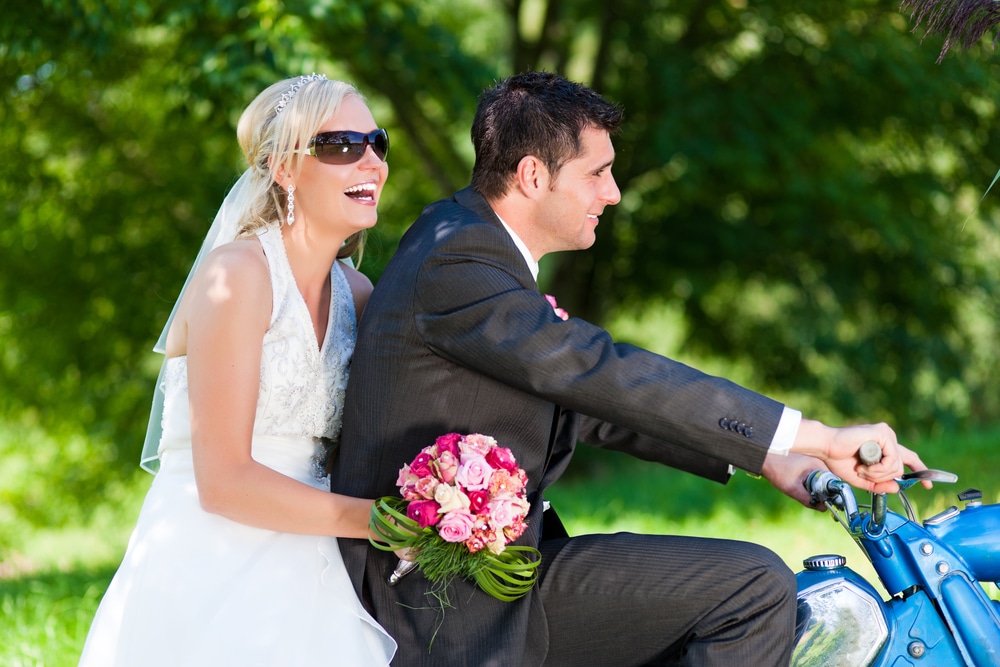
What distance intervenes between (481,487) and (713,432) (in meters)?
0.60

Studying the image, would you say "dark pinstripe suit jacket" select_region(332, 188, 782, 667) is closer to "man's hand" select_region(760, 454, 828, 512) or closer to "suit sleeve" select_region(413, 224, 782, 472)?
"suit sleeve" select_region(413, 224, 782, 472)

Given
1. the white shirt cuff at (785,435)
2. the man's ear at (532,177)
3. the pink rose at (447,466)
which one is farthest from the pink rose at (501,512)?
the man's ear at (532,177)

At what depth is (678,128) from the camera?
841cm

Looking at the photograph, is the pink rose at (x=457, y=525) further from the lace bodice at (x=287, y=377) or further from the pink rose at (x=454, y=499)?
the lace bodice at (x=287, y=377)

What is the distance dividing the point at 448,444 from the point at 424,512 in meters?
0.17

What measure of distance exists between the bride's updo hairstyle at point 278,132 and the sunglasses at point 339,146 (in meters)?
0.03

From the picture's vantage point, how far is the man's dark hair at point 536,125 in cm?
290

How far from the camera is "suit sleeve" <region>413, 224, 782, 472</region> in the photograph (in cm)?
250

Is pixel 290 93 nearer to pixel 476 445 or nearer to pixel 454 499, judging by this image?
pixel 476 445

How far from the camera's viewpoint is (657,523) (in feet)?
20.1

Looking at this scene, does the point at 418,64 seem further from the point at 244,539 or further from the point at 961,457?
the point at 244,539

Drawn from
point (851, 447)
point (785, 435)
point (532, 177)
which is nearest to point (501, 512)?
point (785, 435)

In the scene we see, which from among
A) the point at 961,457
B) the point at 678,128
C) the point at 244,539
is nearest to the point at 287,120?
the point at 244,539

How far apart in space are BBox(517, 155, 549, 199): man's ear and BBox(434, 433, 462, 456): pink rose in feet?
2.68
